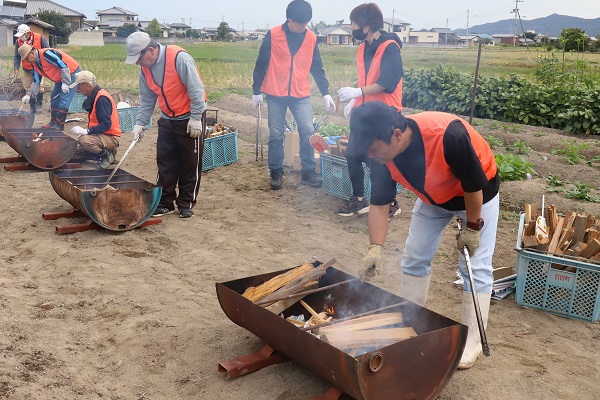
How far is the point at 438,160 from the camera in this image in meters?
3.36

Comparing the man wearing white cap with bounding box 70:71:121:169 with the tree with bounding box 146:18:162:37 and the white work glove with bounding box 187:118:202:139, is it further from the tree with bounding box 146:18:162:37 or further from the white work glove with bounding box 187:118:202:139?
the tree with bounding box 146:18:162:37

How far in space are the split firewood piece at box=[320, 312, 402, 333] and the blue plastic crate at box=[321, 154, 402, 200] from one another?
12.3 feet

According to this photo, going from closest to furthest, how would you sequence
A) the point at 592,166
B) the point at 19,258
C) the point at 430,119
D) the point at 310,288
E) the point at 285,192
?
1. the point at 430,119
2. the point at 310,288
3. the point at 19,258
4. the point at 285,192
5. the point at 592,166

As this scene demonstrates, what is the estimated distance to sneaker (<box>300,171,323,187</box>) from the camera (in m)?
8.46

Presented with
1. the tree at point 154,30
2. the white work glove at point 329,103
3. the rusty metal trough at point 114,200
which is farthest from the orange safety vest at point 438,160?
the tree at point 154,30

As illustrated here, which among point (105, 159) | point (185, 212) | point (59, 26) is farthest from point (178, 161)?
point (59, 26)

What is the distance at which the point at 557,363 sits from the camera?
13.7 ft

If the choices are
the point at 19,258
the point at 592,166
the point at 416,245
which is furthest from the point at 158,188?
the point at 592,166

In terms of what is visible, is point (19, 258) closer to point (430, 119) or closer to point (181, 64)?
point (181, 64)

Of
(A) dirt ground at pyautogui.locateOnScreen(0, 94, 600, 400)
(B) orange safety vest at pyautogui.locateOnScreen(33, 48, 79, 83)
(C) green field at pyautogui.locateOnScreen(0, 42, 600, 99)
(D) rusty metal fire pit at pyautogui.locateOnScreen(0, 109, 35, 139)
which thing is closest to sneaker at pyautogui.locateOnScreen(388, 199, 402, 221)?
(A) dirt ground at pyautogui.locateOnScreen(0, 94, 600, 400)

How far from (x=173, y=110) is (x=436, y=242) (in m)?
3.85

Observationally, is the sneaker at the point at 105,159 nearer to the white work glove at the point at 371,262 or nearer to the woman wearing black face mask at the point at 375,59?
the woman wearing black face mask at the point at 375,59

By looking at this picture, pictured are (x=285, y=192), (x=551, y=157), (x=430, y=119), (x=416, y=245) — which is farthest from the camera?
(x=551, y=157)

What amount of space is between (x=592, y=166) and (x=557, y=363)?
22.5 ft
